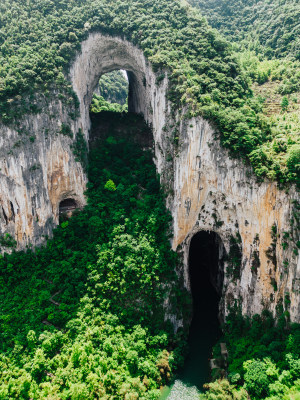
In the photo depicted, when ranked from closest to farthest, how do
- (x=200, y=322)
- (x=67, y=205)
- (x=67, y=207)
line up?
(x=200, y=322) < (x=67, y=207) < (x=67, y=205)

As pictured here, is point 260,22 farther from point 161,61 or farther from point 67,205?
point 67,205

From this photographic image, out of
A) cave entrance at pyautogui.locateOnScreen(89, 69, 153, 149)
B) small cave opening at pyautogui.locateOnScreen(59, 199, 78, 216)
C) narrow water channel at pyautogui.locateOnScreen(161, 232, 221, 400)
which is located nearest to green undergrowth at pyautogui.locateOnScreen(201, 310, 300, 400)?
narrow water channel at pyautogui.locateOnScreen(161, 232, 221, 400)

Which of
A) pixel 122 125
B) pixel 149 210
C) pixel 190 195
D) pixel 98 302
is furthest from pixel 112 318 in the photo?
pixel 122 125

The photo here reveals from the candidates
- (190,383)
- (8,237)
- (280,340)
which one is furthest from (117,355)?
Answer: (8,237)

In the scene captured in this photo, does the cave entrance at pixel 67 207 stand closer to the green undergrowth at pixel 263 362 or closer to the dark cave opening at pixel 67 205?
the dark cave opening at pixel 67 205

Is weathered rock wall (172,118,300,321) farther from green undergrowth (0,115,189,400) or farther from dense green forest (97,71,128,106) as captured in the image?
dense green forest (97,71,128,106)

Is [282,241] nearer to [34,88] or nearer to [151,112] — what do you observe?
[151,112]
